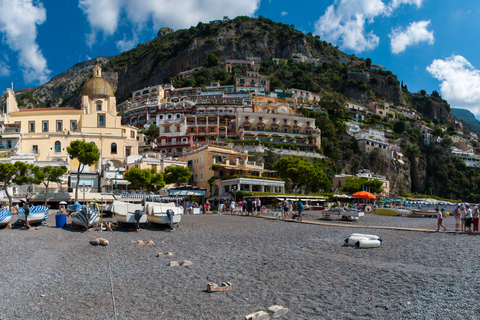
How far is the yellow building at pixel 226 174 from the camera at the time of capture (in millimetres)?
37719

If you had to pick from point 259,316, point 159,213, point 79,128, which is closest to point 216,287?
point 259,316

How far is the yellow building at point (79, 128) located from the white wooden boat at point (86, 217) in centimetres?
2527

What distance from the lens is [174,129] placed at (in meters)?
65.2

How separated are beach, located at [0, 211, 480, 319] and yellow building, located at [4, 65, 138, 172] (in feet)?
103

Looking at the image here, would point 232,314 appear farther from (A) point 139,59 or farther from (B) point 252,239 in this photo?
(A) point 139,59

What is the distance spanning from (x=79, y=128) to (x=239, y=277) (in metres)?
44.8

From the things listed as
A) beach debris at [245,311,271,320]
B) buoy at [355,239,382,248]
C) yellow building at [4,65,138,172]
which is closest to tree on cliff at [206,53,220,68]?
yellow building at [4,65,138,172]

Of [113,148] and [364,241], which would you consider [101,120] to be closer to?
[113,148]

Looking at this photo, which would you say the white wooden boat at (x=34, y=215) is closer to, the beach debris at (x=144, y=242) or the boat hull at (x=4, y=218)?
the boat hull at (x=4, y=218)

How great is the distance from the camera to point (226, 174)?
Result: 133ft

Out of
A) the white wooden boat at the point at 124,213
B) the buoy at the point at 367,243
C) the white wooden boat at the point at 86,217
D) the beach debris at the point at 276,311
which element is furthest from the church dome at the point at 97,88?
the beach debris at the point at 276,311

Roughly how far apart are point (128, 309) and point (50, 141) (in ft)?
138

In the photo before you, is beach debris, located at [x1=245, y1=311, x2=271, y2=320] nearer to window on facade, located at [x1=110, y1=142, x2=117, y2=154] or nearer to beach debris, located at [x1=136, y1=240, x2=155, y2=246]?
beach debris, located at [x1=136, y1=240, x2=155, y2=246]

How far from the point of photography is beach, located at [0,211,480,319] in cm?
709
